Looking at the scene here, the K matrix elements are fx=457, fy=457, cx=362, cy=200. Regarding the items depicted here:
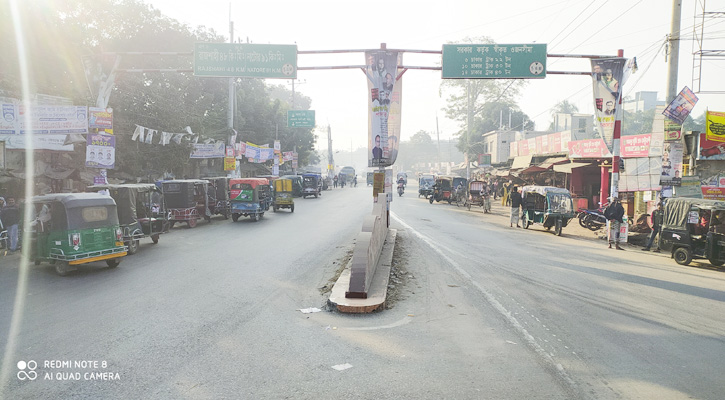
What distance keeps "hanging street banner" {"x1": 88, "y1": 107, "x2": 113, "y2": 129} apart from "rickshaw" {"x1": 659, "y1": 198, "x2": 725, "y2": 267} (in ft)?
61.8

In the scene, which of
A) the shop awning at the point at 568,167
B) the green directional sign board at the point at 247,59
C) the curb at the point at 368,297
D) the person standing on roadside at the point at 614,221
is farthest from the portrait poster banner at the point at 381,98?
the shop awning at the point at 568,167

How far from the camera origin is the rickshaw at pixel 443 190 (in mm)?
39438

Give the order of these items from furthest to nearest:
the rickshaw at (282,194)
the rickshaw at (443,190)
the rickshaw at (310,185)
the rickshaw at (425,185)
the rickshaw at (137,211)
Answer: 1. the rickshaw at (425,185)
2. the rickshaw at (310,185)
3. the rickshaw at (443,190)
4. the rickshaw at (282,194)
5. the rickshaw at (137,211)

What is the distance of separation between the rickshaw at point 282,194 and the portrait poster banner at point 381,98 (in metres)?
12.9

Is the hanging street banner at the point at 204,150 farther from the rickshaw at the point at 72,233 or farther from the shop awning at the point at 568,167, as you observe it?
the shop awning at the point at 568,167

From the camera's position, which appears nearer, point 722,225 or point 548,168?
point 722,225

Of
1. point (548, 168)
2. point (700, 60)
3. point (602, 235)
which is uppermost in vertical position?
point (700, 60)

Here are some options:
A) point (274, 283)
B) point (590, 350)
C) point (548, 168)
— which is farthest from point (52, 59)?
point (548, 168)

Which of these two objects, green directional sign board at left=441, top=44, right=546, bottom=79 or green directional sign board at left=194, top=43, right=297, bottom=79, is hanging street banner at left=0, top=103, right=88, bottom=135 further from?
green directional sign board at left=441, top=44, right=546, bottom=79

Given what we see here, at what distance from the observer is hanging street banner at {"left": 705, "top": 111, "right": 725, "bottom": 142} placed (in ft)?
57.3

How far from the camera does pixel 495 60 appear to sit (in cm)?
1689

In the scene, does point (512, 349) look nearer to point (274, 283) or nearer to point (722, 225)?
point (274, 283)

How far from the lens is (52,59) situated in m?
21.1

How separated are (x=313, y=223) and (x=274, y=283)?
1253cm
